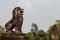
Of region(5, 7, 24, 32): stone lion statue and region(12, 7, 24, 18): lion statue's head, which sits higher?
region(12, 7, 24, 18): lion statue's head

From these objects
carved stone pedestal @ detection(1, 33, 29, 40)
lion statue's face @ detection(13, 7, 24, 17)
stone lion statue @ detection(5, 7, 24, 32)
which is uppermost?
lion statue's face @ detection(13, 7, 24, 17)

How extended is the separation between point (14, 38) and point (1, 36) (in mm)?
697

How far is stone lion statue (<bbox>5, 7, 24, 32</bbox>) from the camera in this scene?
1344 cm

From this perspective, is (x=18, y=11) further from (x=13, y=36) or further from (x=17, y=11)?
(x=13, y=36)

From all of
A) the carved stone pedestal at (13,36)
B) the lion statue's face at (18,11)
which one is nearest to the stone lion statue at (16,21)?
the lion statue's face at (18,11)

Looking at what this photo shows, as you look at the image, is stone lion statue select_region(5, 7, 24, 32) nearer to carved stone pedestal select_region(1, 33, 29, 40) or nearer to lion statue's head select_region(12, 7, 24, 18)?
lion statue's head select_region(12, 7, 24, 18)

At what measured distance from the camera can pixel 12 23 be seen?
44.6ft

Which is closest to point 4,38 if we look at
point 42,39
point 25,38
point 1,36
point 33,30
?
point 1,36

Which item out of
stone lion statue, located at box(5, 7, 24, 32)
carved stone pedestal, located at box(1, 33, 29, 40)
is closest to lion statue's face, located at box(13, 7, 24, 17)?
stone lion statue, located at box(5, 7, 24, 32)

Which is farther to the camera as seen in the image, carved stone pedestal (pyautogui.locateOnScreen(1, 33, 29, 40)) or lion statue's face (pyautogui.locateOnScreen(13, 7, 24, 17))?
lion statue's face (pyautogui.locateOnScreen(13, 7, 24, 17))

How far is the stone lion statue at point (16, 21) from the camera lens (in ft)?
44.1

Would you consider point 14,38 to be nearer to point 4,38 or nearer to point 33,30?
point 4,38

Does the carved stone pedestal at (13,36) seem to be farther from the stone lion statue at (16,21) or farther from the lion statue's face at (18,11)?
the lion statue's face at (18,11)

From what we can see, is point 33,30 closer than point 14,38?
No
